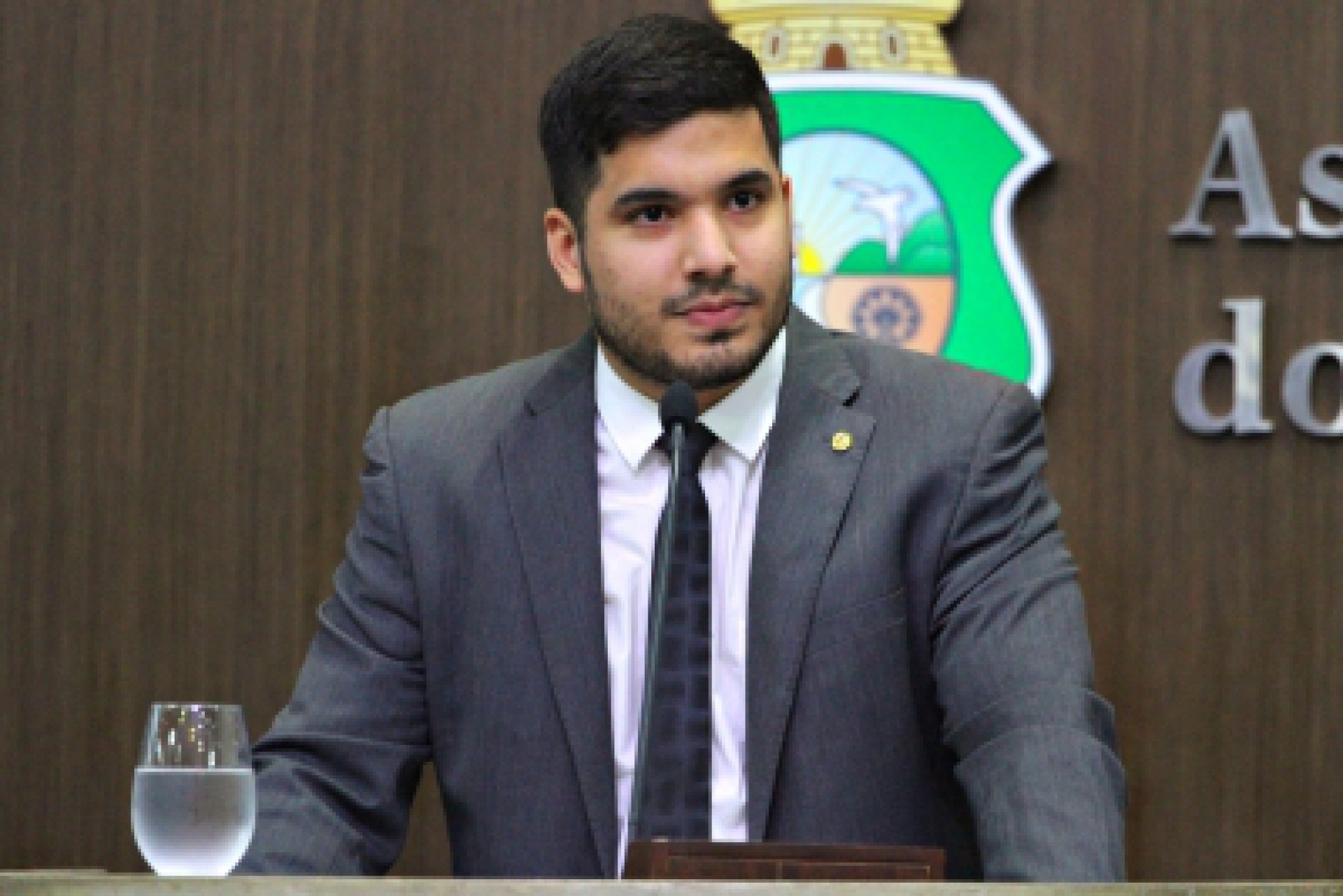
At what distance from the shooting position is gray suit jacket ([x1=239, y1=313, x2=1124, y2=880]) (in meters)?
2.25

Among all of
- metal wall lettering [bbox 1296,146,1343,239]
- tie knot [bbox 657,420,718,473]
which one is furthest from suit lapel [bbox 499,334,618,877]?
metal wall lettering [bbox 1296,146,1343,239]

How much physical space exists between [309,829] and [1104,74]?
1.88 meters

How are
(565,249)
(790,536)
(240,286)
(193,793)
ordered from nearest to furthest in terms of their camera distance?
(193,793)
(790,536)
(565,249)
(240,286)

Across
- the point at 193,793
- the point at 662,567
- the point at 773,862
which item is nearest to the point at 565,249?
the point at 662,567

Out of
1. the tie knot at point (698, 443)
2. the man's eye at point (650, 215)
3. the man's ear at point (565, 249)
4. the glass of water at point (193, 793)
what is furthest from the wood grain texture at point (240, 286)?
the glass of water at point (193, 793)

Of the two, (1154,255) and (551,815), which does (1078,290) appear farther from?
(551,815)

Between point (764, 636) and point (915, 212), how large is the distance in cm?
134

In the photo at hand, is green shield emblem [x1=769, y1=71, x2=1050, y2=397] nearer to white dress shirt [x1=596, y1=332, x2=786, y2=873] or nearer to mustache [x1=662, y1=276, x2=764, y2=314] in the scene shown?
white dress shirt [x1=596, y1=332, x2=786, y2=873]

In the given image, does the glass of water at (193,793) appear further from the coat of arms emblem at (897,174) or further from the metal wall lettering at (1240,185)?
the metal wall lettering at (1240,185)

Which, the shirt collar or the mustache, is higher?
the mustache

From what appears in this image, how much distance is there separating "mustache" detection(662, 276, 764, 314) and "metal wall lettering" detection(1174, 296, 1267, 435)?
1317 mm

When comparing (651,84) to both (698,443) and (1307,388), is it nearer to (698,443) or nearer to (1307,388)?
(698,443)

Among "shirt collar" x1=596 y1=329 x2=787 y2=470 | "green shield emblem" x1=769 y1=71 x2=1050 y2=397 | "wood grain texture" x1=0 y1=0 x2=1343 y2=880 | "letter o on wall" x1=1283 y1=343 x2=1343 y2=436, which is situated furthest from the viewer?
"wood grain texture" x1=0 y1=0 x2=1343 y2=880

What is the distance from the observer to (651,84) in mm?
2275
